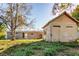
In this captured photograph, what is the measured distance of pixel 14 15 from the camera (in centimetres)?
264

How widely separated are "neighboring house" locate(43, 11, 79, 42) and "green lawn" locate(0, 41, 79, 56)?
0.22 feet

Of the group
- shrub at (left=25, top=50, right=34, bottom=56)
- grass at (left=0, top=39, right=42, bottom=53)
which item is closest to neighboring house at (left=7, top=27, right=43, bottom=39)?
grass at (left=0, top=39, right=42, bottom=53)

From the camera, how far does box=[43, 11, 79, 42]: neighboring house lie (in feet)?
8.63

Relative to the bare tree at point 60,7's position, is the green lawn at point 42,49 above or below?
below

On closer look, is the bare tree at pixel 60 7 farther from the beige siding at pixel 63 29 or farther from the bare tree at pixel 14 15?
the bare tree at pixel 14 15

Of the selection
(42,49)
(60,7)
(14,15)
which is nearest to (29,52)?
(42,49)

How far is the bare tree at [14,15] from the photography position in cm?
262

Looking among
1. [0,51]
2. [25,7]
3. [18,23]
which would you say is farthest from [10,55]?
[25,7]

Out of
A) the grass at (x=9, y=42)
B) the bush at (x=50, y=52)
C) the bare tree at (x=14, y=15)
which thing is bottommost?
the bush at (x=50, y=52)

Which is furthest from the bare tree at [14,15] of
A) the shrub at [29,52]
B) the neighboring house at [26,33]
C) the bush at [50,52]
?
the bush at [50,52]

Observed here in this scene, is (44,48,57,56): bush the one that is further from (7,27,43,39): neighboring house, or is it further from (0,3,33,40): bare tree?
(0,3,33,40): bare tree

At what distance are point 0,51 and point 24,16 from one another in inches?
15.7

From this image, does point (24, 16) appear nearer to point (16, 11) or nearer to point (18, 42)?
point (16, 11)

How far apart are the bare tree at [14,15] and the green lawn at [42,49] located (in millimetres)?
128
